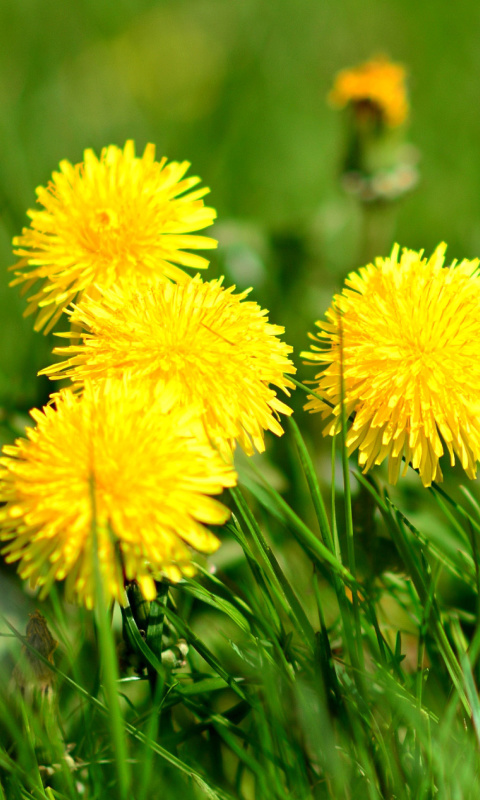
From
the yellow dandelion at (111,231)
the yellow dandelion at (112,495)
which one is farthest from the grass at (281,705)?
the yellow dandelion at (111,231)

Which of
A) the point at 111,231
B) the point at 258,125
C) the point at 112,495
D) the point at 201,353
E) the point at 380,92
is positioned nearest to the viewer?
the point at 112,495

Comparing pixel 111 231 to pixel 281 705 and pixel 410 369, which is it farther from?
pixel 281 705

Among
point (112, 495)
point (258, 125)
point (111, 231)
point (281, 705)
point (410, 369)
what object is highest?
point (258, 125)

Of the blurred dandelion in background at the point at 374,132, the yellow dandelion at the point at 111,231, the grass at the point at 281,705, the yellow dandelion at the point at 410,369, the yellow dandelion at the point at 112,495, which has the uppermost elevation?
the blurred dandelion in background at the point at 374,132

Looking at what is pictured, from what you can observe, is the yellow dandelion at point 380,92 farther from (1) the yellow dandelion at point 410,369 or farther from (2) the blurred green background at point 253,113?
(1) the yellow dandelion at point 410,369

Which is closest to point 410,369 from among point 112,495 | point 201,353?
point 201,353

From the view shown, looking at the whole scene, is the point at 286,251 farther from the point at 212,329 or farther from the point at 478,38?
the point at 478,38

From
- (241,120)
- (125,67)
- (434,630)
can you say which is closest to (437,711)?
(434,630)
